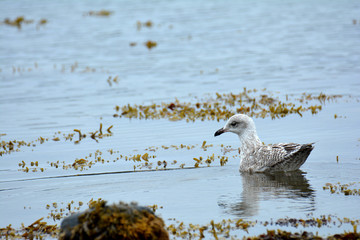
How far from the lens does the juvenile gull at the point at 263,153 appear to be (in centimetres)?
1290

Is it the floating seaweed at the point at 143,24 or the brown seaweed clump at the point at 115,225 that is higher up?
the floating seaweed at the point at 143,24

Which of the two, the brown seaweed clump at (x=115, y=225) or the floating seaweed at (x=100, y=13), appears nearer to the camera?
the brown seaweed clump at (x=115, y=225)

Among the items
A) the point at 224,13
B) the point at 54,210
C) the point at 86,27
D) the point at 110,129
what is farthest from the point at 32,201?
the point at 224,13

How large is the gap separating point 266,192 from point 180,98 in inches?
415

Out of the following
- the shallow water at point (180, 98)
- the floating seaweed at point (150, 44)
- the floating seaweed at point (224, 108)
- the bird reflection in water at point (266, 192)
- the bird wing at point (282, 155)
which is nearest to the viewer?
the bird reflection in water at point (266, 192)

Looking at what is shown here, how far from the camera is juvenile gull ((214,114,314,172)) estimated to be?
12.9 meters

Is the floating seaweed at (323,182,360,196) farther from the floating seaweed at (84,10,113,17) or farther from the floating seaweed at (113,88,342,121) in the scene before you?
the floating seaweed at (84,10,113,17)

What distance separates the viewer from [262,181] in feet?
41.5

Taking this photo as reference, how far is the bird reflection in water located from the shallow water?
0.11 feet

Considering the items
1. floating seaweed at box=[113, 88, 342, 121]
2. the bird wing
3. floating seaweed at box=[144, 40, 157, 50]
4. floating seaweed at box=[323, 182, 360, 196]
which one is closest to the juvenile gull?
the bird wing

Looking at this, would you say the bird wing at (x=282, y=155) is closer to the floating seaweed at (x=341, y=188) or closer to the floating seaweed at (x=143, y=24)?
the floating seaweed at (x=341, y=188)

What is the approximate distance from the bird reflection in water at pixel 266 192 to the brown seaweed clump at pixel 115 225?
2149mm

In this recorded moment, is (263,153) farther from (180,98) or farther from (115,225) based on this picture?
(180,98)

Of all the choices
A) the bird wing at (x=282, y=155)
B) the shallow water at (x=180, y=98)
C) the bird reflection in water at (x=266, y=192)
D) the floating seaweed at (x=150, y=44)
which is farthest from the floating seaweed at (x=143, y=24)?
the bird reflection in water at (x=266, y=192)
